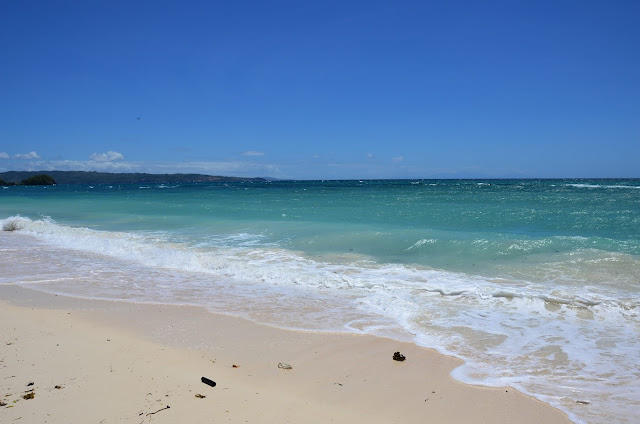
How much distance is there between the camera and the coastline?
3113 mm

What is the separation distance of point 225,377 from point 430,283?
4494 mm

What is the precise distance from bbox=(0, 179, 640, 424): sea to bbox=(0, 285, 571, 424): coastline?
0.37 m

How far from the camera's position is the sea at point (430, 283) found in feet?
13.5

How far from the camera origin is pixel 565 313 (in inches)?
226

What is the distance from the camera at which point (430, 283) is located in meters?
7.23

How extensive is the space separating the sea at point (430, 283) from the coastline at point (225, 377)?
0.37 m

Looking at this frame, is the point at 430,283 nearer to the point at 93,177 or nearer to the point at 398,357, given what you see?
the point at 398,357

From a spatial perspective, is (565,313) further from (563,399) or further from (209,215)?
(209,215)

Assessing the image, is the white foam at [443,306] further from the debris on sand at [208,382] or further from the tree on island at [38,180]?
the tree on island at [38,180]

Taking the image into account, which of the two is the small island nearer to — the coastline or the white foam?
the white foam

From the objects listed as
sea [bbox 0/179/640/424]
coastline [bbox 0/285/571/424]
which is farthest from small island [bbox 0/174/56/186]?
coastline [bbox 0/285/571/424]

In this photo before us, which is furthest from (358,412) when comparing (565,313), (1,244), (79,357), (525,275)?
(1,244)

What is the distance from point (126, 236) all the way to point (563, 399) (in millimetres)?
12636

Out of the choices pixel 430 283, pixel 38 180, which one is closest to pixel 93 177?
pixel 38 180
